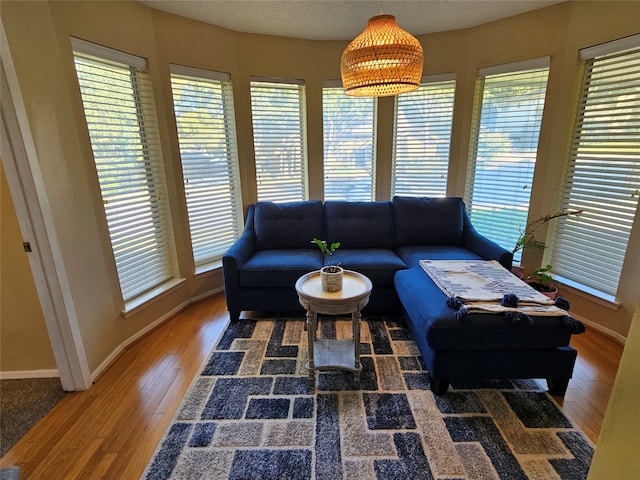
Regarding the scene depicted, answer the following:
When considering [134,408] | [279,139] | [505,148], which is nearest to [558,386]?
[505,148]

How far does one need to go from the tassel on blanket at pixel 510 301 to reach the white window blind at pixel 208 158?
2.62m

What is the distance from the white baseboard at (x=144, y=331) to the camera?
7.17ft

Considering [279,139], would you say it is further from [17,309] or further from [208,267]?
[17,309]

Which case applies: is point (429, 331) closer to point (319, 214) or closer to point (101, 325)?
point (319, 214)

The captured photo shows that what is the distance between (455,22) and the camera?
2.95 metres

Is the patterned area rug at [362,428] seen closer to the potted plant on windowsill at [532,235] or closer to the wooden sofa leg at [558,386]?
the wooden sofa leg at [558,386]

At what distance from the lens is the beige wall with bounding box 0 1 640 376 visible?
1863mm

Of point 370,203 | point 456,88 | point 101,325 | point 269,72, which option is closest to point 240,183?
point 269,72

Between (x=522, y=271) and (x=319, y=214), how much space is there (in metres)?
1.98

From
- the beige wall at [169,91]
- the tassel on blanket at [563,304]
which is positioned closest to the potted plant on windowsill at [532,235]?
the beige wall at [169,91]

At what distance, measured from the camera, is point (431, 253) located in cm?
294

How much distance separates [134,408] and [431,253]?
2.52 meters

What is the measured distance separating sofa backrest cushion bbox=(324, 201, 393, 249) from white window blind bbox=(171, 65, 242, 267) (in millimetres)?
1053

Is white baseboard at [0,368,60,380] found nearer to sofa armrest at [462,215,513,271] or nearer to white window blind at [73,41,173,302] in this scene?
white window blind at [73,41,173,302]
